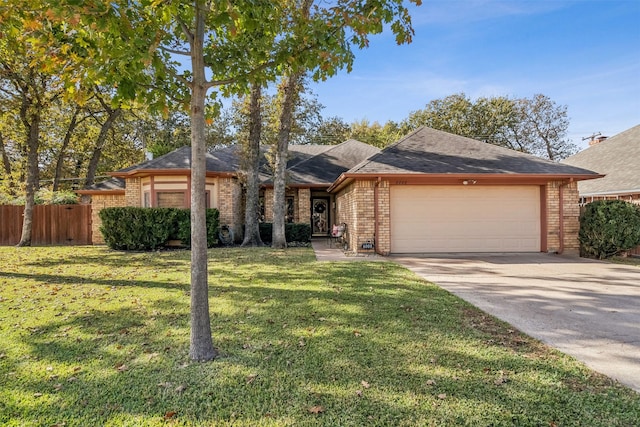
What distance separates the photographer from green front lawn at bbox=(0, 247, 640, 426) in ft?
7.83

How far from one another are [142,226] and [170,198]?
70.6 inches

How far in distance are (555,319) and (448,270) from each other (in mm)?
3574

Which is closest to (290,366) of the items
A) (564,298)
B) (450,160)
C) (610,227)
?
(564,298)

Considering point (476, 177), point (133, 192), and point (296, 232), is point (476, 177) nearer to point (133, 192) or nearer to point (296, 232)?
point (296, 232)

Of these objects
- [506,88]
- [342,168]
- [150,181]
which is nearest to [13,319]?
[150,181]

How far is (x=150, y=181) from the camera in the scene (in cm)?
1360

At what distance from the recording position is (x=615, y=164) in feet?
45.6

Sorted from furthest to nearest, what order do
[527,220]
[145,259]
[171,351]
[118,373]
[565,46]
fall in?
[565,46] → [527,220] → [145,259] → [171,351] → [118,373]

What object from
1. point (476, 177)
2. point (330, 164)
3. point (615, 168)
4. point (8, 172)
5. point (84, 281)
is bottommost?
point (84, 281)

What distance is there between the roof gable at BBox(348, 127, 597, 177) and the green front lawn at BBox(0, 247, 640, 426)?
5.53m

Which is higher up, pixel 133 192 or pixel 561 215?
pixel 133 192

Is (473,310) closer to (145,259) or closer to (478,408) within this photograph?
(478,408)

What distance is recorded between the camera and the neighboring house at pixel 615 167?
11.7 m

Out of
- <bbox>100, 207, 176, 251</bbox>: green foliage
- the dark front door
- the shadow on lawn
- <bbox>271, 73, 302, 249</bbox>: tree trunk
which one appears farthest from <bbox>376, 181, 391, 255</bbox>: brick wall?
the dark front door
